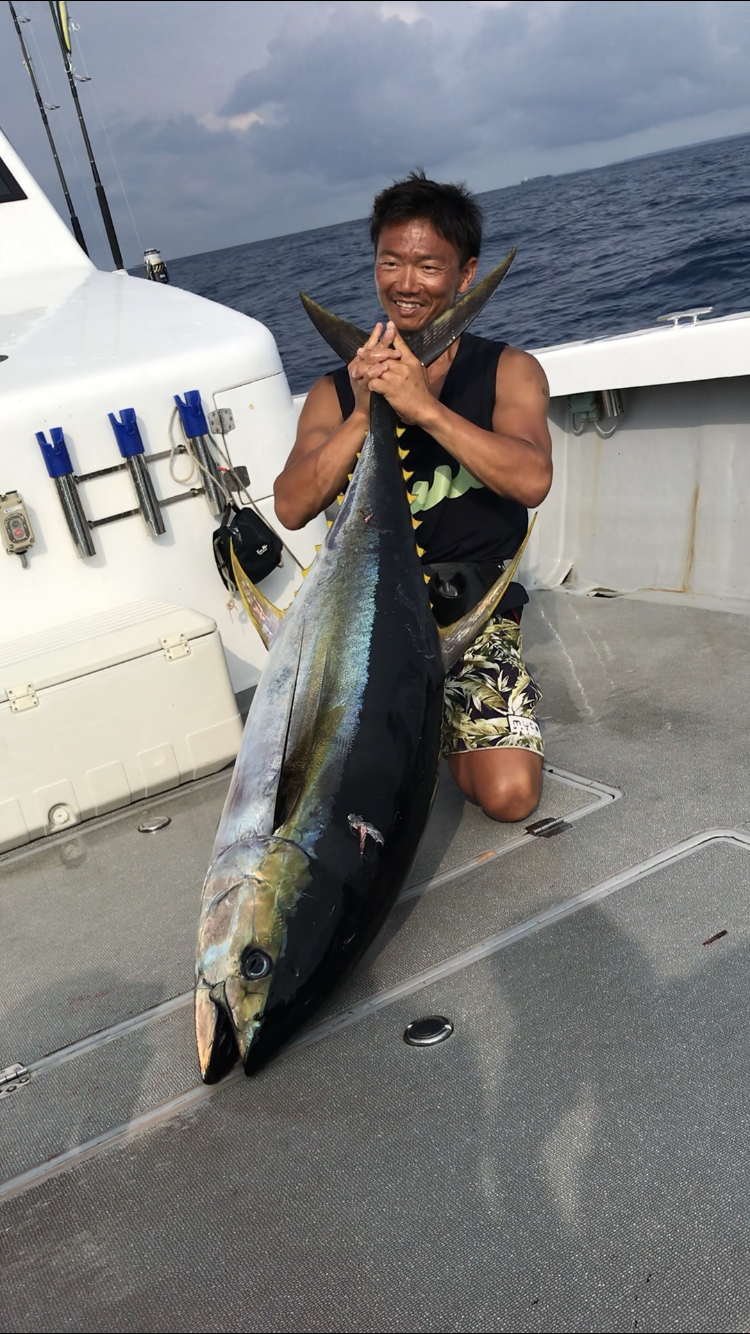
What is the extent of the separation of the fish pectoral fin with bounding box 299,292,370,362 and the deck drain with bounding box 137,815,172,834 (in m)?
1.30

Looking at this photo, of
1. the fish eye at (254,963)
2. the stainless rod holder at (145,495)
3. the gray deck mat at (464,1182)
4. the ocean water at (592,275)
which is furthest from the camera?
the ocean water at (592,275)

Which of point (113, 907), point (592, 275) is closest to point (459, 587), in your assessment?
point (113, 907)

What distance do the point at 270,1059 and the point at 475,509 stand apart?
56.2 inches

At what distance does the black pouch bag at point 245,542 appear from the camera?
3.06 metres

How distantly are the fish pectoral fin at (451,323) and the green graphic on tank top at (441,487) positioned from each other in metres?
0.35

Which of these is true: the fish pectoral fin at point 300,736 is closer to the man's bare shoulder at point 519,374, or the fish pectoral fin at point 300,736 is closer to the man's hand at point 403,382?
the man's hand at point 403,382

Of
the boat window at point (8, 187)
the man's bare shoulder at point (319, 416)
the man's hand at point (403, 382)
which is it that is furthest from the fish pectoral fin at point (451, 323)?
the boat window at point (8, 187)

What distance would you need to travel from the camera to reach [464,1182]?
4.65 feet

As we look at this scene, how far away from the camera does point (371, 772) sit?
176 cm

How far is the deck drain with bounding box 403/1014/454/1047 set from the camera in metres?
1.70

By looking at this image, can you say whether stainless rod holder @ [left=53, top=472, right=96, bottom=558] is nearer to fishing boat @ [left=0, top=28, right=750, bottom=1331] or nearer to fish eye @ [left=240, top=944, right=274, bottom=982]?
fishing boat @ [left=0, top=28, right=750, bottom=1331]

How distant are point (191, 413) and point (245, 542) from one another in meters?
0.42

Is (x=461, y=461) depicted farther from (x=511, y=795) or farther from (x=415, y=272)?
(x=511, y=795)

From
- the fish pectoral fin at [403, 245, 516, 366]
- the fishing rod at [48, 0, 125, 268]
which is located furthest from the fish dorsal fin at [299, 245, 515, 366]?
the fishing rod at [48, 0, 125, 268]
